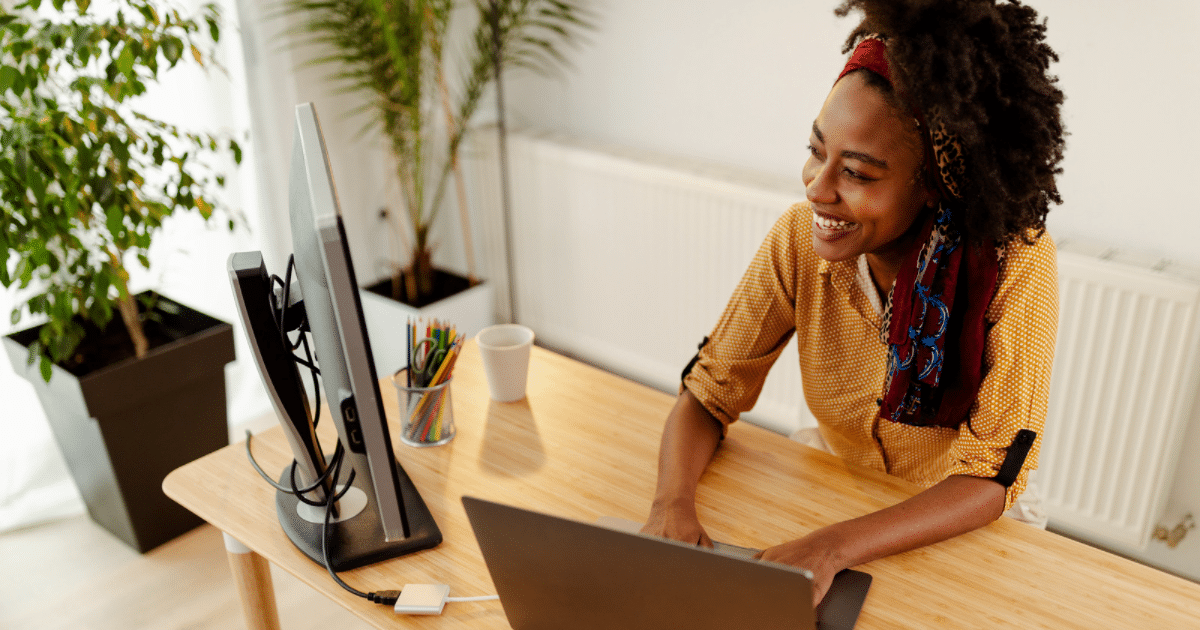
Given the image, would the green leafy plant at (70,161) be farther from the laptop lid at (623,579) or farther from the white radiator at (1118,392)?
the white radiator at (1118,392)

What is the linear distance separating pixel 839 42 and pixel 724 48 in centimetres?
34

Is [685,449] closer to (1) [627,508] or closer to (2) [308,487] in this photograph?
(1) [627,508]

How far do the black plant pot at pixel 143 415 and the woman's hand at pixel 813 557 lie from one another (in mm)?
1554

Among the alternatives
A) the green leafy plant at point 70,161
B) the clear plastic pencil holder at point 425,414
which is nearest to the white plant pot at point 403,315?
the green leafy plant at point 70,161

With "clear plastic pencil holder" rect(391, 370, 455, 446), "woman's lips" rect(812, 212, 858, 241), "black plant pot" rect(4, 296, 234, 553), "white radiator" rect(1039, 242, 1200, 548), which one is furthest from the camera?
"black plant pot" rect(4, 296, 234, 553)

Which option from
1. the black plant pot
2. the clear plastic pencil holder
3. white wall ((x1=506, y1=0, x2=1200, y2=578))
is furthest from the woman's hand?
the black plant pot

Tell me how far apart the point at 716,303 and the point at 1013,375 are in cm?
149

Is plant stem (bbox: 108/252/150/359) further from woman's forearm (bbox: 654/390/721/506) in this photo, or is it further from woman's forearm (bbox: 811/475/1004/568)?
woman's forearm (bbox: 811/475/1004/568)

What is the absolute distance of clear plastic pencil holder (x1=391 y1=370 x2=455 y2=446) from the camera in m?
1.30

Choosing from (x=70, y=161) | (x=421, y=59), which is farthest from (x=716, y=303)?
(x=70, y=161)

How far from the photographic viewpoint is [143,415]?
2.10 meters

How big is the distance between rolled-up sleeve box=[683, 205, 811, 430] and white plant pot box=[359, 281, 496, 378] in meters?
1.56

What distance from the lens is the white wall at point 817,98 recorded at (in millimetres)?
1889

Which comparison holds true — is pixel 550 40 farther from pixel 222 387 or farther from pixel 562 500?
pixel 562 500
